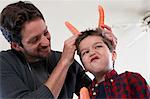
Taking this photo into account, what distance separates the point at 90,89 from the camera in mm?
854

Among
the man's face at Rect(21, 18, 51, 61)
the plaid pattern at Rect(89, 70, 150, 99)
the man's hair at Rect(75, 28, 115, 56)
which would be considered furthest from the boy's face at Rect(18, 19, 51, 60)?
the plaid pattern at Rect(89, 70, 150, 99)

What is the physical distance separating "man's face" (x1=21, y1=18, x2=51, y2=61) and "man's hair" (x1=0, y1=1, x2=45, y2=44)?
0.02 metres

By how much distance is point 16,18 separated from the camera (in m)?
0.83

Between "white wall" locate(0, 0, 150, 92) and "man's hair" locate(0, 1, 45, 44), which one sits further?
"white wall" locate(0, 0, 150, 92)

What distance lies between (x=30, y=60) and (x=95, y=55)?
0.76 ft

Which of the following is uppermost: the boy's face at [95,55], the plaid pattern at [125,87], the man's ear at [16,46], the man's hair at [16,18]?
the man's hair at [16,18]

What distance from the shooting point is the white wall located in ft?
6.07

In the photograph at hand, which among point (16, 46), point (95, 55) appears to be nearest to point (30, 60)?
point (16, 46)

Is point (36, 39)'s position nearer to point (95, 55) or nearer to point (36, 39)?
point (36, 39)

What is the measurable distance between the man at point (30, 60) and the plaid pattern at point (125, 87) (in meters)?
0.14

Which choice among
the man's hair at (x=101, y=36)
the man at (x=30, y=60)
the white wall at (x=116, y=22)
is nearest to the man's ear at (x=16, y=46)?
the man at (x=30, y=60)

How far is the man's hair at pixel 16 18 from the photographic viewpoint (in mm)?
839

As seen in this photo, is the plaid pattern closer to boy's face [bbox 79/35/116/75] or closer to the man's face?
boy's face [bbox 79/35/116/75]

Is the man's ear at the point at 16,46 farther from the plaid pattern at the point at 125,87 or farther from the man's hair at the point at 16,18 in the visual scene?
the plaid pattern at the point at 125,87
